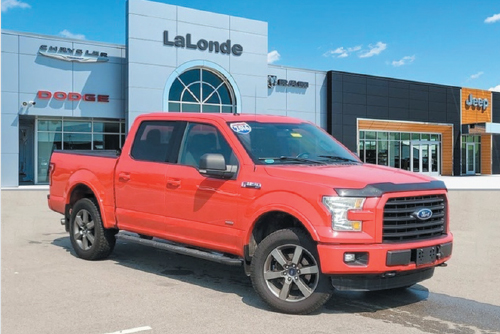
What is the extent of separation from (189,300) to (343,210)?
198cm

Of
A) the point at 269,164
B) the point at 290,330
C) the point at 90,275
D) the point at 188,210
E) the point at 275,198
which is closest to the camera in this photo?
the point at 290,330

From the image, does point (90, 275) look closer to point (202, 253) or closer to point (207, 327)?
point (202, 253)

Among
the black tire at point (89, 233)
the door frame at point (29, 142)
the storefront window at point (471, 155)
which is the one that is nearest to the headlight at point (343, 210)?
the black tire at point (89, 233)

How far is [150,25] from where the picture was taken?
2625 centimetres

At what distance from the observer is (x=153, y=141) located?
23.0ft

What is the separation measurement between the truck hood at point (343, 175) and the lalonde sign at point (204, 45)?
22.8 metres

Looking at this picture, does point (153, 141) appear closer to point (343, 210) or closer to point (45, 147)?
point (343, 210)

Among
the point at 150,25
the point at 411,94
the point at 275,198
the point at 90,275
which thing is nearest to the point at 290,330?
the point at 275,198

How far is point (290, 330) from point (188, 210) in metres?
2.09

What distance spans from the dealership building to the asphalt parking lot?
58.5 feet

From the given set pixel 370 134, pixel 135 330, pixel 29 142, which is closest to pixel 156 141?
pixel 135 330

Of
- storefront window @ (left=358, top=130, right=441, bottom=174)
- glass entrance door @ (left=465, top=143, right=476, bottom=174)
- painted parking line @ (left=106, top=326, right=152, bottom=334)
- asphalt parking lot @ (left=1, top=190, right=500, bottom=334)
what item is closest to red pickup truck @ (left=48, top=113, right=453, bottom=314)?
asphalt parking lot @ (left=1, top=190, right=500, bottom=334)

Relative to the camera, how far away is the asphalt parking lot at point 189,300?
4.76 meters

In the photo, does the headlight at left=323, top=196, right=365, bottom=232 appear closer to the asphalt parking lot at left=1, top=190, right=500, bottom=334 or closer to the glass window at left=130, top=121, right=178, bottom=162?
the asphalt parking lot at left=1, top=190, right=500, bottom=334
